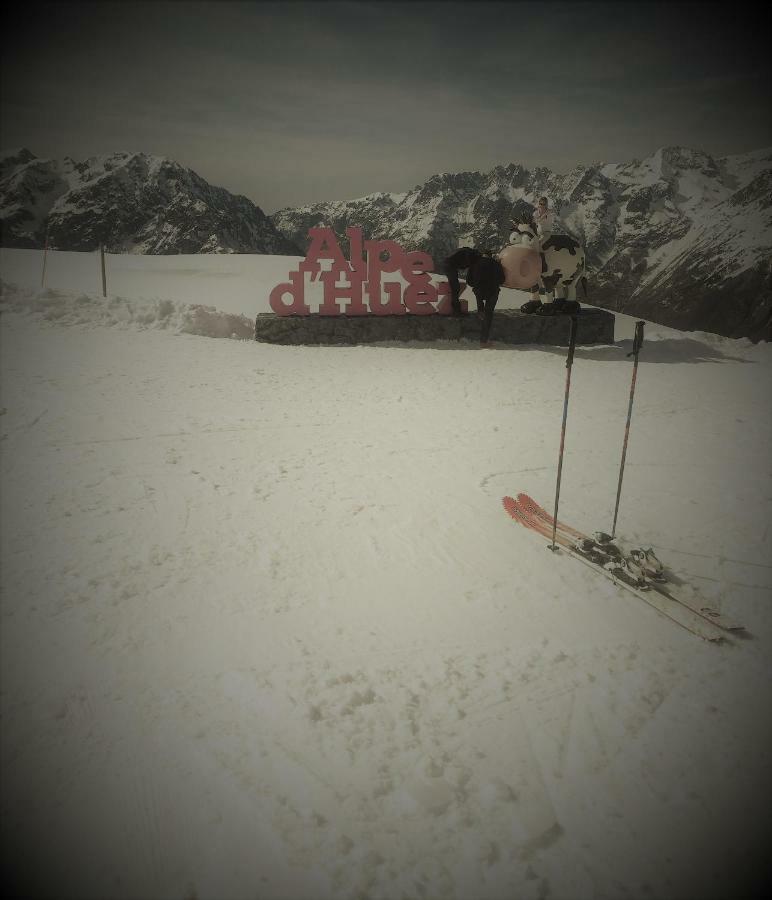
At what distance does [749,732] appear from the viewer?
2.45 m

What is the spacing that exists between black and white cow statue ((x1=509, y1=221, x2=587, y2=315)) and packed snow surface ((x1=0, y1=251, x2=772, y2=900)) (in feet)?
16.6

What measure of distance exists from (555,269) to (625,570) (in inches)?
312

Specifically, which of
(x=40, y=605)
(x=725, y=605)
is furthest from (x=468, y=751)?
(x=40, y=605)

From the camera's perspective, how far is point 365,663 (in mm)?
2768

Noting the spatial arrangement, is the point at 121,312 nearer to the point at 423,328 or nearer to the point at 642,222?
the point at 423,328

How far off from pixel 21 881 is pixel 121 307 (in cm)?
938

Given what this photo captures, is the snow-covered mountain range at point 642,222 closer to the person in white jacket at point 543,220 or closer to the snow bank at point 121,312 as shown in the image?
the person in white jacket at point 543,220

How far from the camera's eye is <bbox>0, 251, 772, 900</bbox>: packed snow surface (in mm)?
1949

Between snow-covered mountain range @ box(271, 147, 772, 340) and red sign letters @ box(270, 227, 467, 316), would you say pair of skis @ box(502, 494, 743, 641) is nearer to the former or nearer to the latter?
red sign letters @ box(270, 227, 467, 316)

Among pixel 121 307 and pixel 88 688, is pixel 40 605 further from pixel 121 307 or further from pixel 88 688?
pixel 121 307

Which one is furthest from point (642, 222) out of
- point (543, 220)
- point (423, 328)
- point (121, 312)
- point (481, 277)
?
point (121, 312)

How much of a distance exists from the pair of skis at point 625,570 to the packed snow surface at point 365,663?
0.10 m

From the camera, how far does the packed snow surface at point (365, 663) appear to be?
195 cm

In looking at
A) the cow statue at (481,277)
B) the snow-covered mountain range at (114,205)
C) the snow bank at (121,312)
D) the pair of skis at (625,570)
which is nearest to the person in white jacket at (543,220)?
the cow statue at (481,277)
